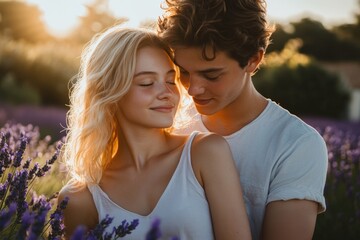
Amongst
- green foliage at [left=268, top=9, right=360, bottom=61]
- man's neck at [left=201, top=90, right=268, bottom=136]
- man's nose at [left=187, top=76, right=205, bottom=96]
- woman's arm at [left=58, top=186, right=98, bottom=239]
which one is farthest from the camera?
green foliage at [left=268, top=9, right=360, bottom=61]

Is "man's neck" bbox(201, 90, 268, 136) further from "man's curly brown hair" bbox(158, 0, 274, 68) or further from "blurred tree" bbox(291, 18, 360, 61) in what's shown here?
"blurred tree" bbox(291, 18, 360, 61)

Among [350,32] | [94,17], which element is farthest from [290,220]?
[94,17]

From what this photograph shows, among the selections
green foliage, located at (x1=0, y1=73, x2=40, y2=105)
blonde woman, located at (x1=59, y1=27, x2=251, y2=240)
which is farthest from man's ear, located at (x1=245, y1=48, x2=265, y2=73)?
green foliage, located at (x1=0, y1=73, x2=40, y2=105)

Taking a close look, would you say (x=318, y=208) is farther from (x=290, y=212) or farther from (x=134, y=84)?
(x=134, y=84)

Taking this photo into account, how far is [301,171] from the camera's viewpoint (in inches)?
113

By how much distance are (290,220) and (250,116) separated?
69cm

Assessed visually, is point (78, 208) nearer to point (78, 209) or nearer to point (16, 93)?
point (78, 209)

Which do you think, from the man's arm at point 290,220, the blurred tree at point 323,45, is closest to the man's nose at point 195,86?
the man's arm at point 290,220

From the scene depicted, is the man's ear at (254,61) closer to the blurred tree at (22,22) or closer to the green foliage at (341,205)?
the green foliage at (341,205)

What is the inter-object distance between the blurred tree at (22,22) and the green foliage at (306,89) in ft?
99.3

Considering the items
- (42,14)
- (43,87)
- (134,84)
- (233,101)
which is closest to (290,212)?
(233,101)

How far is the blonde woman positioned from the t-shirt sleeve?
0.29 m

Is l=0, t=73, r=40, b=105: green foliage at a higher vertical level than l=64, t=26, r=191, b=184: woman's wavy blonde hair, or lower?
higher

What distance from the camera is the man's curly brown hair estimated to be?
300 centimetres
